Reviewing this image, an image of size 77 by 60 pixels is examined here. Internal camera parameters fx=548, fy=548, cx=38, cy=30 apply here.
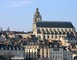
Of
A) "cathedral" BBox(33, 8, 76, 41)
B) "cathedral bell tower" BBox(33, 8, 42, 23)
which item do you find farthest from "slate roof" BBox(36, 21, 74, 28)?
"cathedral bell tower" BBox(33, 8, 42, 23)

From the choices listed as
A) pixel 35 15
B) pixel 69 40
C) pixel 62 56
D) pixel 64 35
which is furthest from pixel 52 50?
pixel 35 15

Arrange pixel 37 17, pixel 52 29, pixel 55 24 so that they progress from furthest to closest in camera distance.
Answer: pixel 37 17 < pixel 55 24 < pixel 52 29

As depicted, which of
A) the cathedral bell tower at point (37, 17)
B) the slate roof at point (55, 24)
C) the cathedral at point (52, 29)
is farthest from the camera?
the cathedral bell tower at point (37, 17)

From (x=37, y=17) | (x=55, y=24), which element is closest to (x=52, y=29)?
(x=55, y=24)

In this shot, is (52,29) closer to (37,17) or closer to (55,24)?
(55,24)

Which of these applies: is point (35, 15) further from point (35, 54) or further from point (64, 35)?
point (35, 54)

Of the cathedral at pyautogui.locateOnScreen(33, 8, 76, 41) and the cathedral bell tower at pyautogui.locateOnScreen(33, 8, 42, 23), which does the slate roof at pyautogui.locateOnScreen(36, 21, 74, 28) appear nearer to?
the cathedral at pyautogui.locateOnScreen(33, 8, 76, 41)

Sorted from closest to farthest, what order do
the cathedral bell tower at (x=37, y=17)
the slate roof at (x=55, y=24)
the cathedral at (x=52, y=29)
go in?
the cathedral at (x=52, y=29)
the slate roof at (x=55, y=24)
the cathedral bell tower at (x=37, y=17)

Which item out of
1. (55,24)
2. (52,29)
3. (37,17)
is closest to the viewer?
(52,29)

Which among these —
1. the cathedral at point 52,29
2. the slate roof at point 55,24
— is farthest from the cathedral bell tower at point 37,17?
the slate roof at point 55,24

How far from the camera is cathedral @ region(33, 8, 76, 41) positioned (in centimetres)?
11162

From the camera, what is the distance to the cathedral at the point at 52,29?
111625 mm

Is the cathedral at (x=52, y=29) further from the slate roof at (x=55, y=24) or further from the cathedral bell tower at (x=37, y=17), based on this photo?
the cathedral bell tower at (x=37, y=17)

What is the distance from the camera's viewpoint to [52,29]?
115 meters
